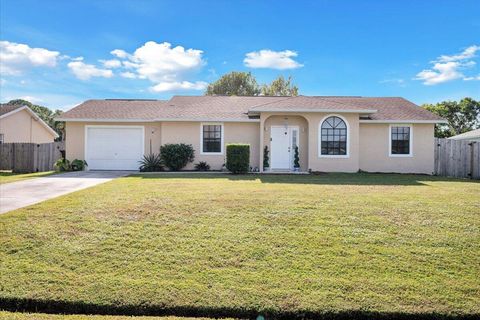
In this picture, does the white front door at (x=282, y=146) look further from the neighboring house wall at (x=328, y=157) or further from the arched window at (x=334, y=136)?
the arched window at (x=334, y=136)

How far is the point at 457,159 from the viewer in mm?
17578

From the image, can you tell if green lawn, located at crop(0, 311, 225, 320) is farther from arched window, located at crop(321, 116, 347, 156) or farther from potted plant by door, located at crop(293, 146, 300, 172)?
arched window, located at crop(321, 116, 347, 156)

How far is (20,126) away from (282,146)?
71.6 feet

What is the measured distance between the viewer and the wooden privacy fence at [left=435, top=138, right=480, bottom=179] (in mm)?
16770

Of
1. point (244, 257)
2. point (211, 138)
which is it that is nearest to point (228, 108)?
point (211, 138)

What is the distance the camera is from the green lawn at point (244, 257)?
4035 millimetres

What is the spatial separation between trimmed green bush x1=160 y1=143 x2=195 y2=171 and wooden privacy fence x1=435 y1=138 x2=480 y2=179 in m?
13.5

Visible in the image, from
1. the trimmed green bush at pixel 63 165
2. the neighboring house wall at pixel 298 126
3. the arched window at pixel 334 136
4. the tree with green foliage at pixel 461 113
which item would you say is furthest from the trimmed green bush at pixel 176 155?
the tree with green foliage at pixel 461 113

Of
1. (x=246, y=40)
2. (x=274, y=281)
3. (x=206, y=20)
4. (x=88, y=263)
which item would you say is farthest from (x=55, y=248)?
(x=246, y=40)

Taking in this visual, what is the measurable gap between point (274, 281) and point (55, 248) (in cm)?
340

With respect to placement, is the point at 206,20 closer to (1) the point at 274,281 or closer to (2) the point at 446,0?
(2) the point at 446,0

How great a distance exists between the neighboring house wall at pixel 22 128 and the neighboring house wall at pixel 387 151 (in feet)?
81.9

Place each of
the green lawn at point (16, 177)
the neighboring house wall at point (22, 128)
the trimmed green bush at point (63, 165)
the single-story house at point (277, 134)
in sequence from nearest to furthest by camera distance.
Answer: the green lawn at point (16, 177)
the single-story house at point (277, 134)
the trimmed green bush at point (63, 165)
the neighboring house wall at point (22, 128)

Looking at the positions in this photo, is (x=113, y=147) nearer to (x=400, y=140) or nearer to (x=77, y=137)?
(x=77, y=137)
